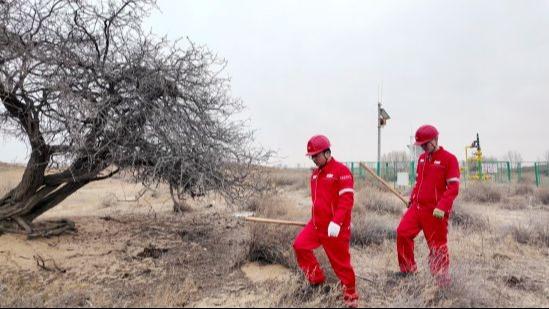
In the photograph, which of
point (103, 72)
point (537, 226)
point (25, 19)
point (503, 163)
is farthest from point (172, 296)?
point (503, 163)

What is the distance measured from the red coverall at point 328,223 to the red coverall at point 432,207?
Result: 1.10 m

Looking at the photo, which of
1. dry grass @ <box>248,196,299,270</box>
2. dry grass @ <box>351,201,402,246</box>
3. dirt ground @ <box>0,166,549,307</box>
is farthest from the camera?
dry grass @ <box>351,201,402,246</box>

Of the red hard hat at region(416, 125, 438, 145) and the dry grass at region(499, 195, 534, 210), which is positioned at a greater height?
the red hard hat at region(416, 125, 438, 145)

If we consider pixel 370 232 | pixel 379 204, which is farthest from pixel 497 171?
pixel 370 232

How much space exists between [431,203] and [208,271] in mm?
2940

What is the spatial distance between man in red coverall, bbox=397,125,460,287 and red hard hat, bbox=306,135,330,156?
4.29ft

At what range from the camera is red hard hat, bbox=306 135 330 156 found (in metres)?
4.96

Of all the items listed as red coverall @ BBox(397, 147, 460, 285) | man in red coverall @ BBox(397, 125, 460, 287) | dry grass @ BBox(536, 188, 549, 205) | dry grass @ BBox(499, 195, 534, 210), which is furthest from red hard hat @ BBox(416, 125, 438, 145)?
dry grass @ BBox(536, 188, 549, 205)

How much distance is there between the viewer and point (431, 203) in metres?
5.49

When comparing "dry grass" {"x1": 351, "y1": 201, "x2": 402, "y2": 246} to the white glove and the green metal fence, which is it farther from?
the green metal fence

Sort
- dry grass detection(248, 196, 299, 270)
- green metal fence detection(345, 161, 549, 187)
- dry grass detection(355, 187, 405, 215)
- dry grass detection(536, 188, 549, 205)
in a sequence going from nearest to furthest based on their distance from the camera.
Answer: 1. dry grass detection(248, 196, 299, 270)
2. dry grass detection(355, 187, 405, 215)
3. dry grass detection(536, 188, 549, 205)
4. green metal fence detection(345, 161, 549, 187)

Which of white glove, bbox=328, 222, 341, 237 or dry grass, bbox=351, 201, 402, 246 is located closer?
white glove, bbox=328, 222, 341, 237

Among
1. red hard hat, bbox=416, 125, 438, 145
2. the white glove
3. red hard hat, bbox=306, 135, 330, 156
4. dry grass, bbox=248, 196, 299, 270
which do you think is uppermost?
red hard hat, bbox=416, 125, 438, 145

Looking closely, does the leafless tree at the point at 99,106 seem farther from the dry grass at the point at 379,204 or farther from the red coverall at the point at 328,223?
the dry grass at the point at 379,204
